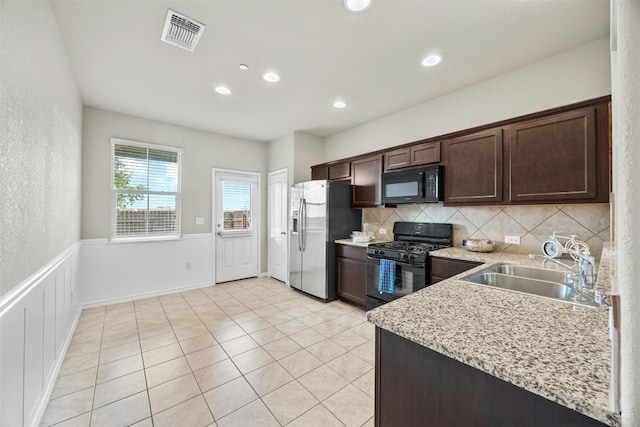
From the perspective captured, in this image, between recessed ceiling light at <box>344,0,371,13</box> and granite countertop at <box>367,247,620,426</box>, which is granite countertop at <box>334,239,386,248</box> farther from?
recessed ceiling light at <box>344,0,371,13</box>

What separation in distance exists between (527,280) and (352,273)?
7.17 ft

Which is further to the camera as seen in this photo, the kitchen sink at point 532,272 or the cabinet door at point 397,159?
the cabinet door at point 397,159

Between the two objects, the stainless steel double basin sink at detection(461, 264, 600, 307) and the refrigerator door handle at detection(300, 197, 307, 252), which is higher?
the refrigerator door handle at detection(300, 197, 307, 252)

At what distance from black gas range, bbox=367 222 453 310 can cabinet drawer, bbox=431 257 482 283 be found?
81 millimetres

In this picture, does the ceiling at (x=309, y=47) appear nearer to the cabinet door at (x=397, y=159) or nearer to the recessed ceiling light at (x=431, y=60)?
the recessed ceiling light at (x=431, y=60)

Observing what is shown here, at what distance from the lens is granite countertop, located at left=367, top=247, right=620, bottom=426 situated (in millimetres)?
626

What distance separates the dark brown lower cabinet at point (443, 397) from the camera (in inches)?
27.2

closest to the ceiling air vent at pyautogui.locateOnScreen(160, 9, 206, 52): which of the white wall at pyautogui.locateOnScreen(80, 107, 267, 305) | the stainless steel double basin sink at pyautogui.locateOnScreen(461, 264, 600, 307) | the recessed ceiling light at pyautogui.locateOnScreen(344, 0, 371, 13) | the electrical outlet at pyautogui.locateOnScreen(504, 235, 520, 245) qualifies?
the recessed ceiling light at pyautogui.locateOnScreen(344, 0, 371, 13)

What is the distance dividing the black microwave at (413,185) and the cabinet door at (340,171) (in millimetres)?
720

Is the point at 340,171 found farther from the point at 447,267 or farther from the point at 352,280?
the point at 447,267

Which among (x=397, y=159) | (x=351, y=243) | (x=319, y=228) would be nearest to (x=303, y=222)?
(x=319, y=228)

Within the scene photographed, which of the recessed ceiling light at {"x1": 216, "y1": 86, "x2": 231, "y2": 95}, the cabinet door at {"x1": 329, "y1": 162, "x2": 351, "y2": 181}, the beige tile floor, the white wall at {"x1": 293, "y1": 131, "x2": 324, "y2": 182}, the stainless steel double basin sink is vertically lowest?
the beige tile floor

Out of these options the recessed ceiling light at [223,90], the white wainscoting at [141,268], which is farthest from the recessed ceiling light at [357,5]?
the white wainscoting at [141,268]

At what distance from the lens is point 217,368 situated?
87.7 inches
